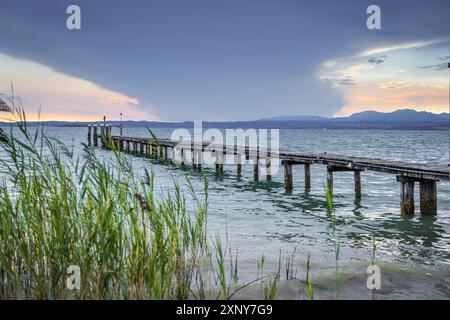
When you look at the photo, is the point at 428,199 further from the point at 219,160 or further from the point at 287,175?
the point at 219,160

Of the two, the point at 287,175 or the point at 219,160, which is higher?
the point at 219,160

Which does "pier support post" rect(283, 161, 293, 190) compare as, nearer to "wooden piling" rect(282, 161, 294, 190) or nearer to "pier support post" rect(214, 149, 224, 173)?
"wooden piling" rect(282, 161, 294, 190)

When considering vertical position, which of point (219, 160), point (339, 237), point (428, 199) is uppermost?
point (219, 160)

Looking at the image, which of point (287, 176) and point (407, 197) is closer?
point (407, 197)

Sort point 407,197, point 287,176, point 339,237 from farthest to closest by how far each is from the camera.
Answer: point 287,176
point 407,197
point 339,237

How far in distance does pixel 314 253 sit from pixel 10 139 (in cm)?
595

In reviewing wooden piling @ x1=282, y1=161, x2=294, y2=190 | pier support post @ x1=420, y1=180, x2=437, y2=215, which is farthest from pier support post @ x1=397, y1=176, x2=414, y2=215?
wooden piling @ x1=282, y1=161, x2=294, y2=190

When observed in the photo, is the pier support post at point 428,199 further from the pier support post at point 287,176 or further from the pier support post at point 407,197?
the pier support post at point 287,176

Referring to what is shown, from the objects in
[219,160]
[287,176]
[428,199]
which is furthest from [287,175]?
[219,160]

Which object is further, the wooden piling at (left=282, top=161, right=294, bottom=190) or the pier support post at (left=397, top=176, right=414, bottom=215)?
the wooden piling at (left=282, top=161, right=294, bottom=190)

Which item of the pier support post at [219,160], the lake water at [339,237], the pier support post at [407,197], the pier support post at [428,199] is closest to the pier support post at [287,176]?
the lake water at [339,237]

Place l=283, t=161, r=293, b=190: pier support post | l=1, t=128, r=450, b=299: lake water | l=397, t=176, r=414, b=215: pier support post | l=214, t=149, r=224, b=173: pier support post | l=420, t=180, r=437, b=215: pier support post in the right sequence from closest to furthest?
l=1, t=128, r=450, b=299: lake water → l=420, t=180, r=437, b=215: pier support post → l=397, t=176, r=414, b=215: pier support post → l=283, t=161, r=293, b=190: pier support post → l=214, t=149, r=224, b=173: pier support post
